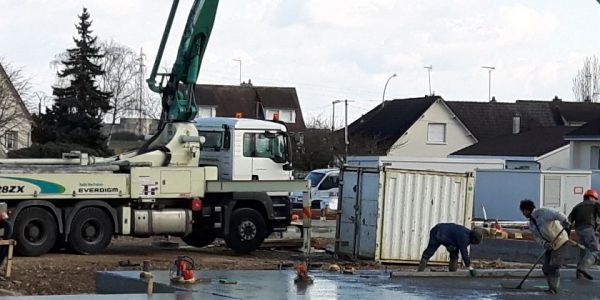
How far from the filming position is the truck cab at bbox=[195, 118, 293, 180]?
26281 millimetres

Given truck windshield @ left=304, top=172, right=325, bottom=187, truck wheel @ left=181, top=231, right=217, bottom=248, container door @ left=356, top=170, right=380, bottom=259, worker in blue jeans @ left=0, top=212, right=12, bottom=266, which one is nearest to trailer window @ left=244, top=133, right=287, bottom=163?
truck wheel @ left=181, top=231, right=217, bottom=248

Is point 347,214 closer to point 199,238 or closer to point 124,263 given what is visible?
point 199,238

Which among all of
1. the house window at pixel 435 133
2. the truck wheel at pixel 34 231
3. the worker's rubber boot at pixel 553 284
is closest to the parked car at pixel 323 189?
the truck wheel at pixel 34 231

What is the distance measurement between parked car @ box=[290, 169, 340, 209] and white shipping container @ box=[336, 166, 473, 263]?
15.1 meters

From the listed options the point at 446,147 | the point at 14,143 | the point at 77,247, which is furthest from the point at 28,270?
the point at 446,147

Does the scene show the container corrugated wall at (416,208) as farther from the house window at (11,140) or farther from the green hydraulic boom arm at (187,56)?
the house window at (11,140)

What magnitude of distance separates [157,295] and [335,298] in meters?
2.43

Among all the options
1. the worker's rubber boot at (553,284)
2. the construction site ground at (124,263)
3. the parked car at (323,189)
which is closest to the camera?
the worker's rubber boot at (553,284)

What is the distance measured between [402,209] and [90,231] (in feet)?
22.3

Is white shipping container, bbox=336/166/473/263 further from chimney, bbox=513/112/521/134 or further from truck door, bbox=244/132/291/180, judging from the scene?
chimney, bbox=513/112/521/134

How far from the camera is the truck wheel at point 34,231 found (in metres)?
23.7

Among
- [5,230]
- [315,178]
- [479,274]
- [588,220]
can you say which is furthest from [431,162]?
[5,230]

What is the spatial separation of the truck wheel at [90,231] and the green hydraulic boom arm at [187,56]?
3.21 meters

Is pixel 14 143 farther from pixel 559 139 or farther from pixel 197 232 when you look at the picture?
pixel 197 232
